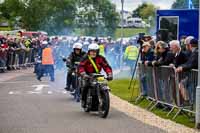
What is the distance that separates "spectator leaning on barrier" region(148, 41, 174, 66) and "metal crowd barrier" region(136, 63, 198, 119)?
15 centimetres

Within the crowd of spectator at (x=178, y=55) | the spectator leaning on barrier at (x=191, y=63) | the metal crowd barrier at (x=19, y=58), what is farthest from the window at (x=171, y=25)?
the spectator leaning on barrier at (x=191, y=63)

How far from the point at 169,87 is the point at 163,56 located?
46.3 inches

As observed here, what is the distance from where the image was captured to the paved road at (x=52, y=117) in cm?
1283

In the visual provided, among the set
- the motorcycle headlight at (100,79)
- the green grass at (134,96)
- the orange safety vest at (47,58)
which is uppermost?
the motorcycle headlight at (100,79)

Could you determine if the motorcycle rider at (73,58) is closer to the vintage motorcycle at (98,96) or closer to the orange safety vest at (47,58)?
the vintage motorcycle at (98,96)

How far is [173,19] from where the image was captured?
2689 cm

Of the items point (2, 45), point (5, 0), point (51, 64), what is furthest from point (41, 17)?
point (51, 64)

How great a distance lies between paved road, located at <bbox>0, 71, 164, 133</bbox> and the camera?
42.1 ft

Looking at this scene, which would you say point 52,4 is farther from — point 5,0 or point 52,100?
point 52,100

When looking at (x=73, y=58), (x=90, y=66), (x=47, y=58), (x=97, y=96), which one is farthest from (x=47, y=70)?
(x=97, y=96)

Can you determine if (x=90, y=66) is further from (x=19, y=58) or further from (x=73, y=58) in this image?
(x=19, y=58)

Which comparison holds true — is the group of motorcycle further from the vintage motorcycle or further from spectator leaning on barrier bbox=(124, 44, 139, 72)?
spectator leaning on barrier bbox=(124, 44, 139, 72)

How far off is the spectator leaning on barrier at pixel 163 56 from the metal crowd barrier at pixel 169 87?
5.8 inches

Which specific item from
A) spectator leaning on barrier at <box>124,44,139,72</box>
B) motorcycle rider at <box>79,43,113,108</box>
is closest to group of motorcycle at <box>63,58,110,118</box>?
motorcycle rider at <box>79,43,113,108</box>
